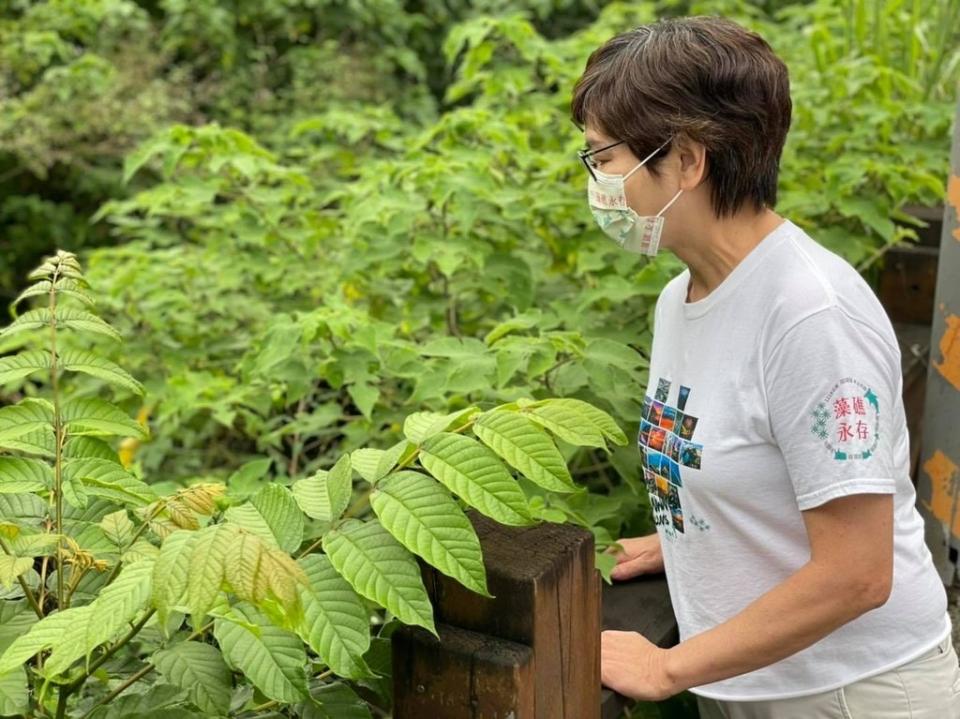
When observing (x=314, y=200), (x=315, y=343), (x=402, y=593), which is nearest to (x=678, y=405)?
(x=402, y=593)

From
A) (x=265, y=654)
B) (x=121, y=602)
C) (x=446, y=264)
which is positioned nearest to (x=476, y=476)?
(x=265, y=654)

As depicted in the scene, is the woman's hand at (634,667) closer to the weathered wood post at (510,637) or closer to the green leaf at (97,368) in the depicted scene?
the weathered wood post at (510,637)

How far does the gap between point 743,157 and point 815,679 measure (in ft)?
2.39

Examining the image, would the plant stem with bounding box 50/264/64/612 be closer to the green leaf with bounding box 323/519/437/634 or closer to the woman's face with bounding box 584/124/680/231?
the green leaf with bounding box 323/519/437/634

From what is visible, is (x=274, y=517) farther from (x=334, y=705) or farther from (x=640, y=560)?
(x=640, y=560)

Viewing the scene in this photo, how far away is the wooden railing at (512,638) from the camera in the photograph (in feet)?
4.54

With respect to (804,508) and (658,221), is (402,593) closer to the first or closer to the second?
(804,508)

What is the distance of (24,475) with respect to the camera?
1511 millimetres

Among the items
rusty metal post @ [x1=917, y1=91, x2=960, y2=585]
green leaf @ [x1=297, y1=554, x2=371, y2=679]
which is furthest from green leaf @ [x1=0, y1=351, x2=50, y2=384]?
rusty metal post @ [x1=917, y1=91, x2=960, y2=585]

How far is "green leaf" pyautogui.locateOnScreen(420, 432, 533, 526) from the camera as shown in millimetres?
1353

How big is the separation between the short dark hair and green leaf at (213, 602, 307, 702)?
2.65 ft

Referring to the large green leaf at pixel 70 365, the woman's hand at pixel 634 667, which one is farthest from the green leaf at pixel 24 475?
the woman's hand at pixel 634 667

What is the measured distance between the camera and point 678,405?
1666 millimetres

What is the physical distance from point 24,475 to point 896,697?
1210mm
